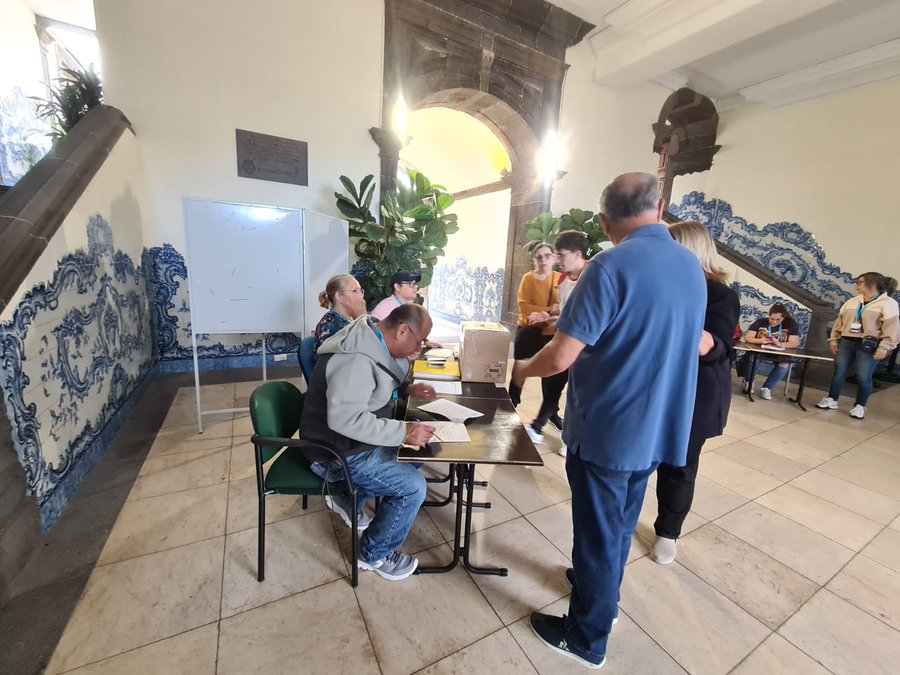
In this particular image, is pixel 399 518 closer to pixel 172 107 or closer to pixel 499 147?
pixel 172 107

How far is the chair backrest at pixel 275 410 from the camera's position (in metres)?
1.43

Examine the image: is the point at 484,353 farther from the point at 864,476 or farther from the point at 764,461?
the point at 864,476

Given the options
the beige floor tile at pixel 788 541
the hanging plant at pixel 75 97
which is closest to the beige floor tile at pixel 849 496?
the beige floor tile at pixel 788 541

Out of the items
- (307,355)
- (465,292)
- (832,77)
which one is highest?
(832,77)

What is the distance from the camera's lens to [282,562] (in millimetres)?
1668

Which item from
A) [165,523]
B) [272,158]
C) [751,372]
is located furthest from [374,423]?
[751,372]

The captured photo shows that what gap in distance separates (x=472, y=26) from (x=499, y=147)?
2191 millimetres

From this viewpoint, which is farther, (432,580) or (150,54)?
(150,54)

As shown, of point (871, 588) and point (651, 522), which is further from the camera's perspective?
point (651, 522)

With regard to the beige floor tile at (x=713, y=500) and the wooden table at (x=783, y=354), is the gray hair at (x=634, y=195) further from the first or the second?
the wooden table at (x=783, y=354)

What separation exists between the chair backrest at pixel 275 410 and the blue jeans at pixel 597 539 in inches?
45.0

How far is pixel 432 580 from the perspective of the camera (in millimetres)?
1609

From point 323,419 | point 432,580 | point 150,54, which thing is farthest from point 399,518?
point 150,54

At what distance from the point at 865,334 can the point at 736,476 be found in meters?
2.78
